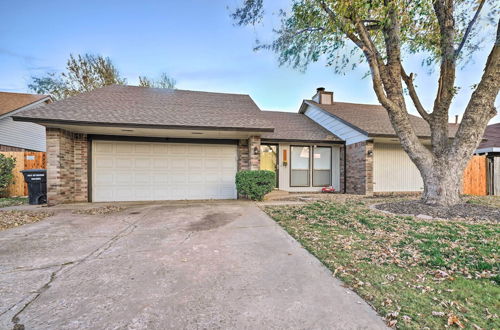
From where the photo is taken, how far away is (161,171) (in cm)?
816

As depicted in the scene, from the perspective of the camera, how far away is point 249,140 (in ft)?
26.6

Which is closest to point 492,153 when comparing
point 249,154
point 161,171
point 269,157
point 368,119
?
point 368,119

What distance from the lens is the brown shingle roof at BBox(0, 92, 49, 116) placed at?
40.3 feet

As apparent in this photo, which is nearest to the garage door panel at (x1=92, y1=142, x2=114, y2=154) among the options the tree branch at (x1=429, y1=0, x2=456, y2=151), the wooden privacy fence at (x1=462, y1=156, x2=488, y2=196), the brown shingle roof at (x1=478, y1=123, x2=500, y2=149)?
the tree branch at (x1=429, y1=0, x2=456, y2=151)

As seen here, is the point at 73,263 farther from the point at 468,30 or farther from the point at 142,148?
the point at 468,30

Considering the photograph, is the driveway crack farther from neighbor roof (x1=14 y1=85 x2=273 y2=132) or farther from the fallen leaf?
neighbor roof (x1=14 y1=85 x2=273 y2=132)

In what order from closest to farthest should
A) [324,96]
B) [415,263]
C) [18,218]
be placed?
[415,263], [18,218], [324,96]

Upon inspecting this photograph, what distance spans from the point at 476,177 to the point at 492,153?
4.83m

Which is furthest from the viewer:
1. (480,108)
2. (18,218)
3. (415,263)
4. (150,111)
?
(150,111)

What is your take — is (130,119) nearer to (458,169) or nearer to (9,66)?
(458,169)

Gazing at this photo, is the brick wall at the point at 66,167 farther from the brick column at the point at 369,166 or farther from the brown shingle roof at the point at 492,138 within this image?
the brown shingle roof at the point at 492,138

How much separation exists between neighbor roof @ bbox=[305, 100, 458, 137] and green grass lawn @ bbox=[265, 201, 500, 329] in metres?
5.41

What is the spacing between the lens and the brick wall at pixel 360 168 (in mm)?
8953

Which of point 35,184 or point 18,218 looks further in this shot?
point 35,184
